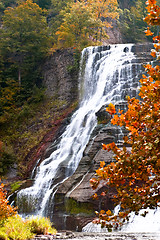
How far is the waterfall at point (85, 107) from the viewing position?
15645mm

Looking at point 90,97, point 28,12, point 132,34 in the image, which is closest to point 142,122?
point 90,97

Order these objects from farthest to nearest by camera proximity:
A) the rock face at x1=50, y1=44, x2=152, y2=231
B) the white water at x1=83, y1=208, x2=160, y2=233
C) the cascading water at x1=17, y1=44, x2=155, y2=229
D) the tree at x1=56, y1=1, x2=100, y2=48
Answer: the tree at x1=56, y1=1, x2=100, y2=48, the cascading water at x1=17, y1=44, x2=155, y2=229, the rock face at x1=50, y1=44, x2=152, y2=231, the white water at x1=83, y1=208, x2=160, y2=233

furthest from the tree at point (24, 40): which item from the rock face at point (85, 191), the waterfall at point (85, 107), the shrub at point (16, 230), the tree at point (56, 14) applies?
the shrub at point (16, 230)

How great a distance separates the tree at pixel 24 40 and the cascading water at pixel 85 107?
6.65 m

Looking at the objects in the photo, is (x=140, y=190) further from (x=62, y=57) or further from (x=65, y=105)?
(x=62, y=57)

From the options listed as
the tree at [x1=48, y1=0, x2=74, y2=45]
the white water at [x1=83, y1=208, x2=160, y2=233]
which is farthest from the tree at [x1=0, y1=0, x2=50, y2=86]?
the white water at [x1=83, y1=208, x2=160, y2=233]

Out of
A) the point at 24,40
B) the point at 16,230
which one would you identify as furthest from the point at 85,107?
the point at 16,230

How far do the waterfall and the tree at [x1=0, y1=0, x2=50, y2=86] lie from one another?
6.56 meters

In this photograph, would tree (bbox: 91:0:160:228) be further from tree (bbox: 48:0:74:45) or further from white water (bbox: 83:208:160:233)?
tree (bbox: 48:0:74:45)

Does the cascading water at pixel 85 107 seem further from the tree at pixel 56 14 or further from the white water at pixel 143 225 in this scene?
the tree at pixel 56 14

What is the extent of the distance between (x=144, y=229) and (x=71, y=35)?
22.5 metres

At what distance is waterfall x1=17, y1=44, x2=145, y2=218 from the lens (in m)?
15.6

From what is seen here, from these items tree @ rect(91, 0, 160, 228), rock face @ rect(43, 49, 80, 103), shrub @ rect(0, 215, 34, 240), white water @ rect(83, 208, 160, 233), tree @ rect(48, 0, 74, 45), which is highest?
tree @ rect(48, 0, 74, 45)

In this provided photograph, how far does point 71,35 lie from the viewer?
29.0m
